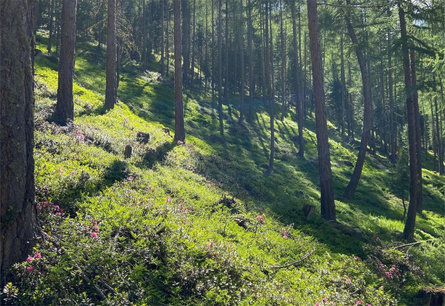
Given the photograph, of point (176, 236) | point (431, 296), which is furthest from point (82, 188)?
point (431, 296)

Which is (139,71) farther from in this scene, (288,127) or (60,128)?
(60,128)

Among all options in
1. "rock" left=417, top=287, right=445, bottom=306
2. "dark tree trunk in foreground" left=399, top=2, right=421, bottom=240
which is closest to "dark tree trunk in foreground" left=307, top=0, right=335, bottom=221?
"dark tree trunk in foreground" left=399, top=2, right=421, bottom=240

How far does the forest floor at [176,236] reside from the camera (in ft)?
19.7

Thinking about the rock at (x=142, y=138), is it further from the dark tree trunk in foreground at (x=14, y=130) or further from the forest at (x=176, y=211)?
the dark tree trunk in foreground at (x=14, y=130)

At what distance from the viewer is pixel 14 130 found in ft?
18.1

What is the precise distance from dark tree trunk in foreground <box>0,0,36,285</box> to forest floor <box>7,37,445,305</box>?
1.28 feet

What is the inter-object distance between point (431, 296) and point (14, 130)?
30.9ft

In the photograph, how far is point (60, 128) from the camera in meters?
11.8

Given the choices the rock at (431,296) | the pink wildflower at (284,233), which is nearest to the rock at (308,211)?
the pink wildflower at (284,233)

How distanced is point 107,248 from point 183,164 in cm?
983

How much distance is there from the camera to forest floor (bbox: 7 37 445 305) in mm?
6016

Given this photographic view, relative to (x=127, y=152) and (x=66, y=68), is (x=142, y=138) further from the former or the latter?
(x=66, y=68)

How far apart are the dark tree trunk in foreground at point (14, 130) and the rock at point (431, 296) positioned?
8.66m

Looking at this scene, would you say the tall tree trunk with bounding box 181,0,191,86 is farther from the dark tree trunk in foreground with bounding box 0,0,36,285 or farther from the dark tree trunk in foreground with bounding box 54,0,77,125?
the dark tree trunk in foreground with bounding box 0,0,36,285
